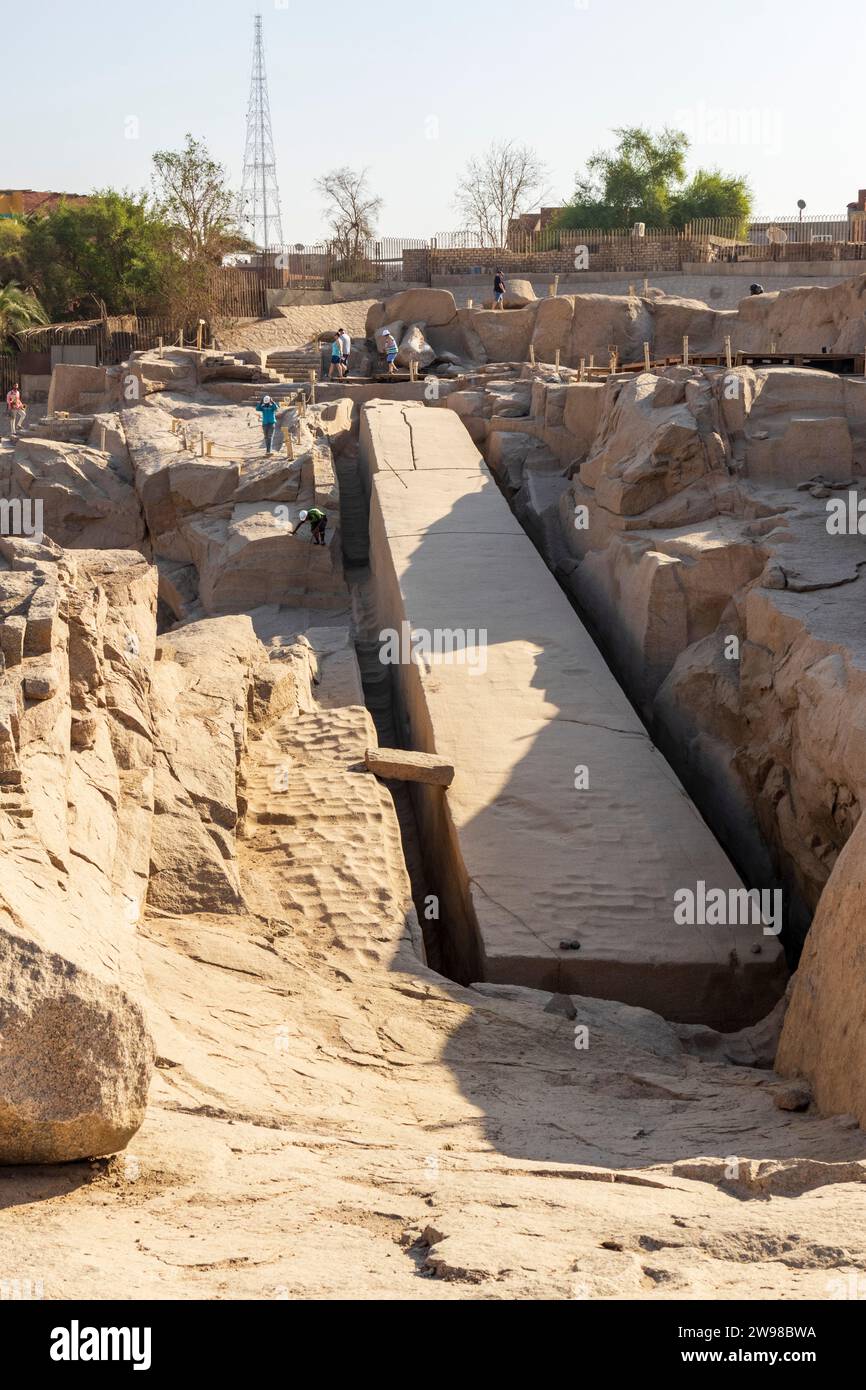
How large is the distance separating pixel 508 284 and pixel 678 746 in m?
16.3

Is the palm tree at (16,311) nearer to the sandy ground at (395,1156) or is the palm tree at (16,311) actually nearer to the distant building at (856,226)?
the distant building at (856,226)

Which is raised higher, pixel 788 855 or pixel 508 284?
pixel 508 284

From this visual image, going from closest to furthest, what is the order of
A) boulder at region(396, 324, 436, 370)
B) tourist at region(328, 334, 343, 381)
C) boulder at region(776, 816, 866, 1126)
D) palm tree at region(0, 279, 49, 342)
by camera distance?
boulder at region(776, 816, 866, 1126) → tourist at region(328, 334, 343, 381) → boulder at region(396, 324, 436, 370) → palm tree at region(0, 279, 49, 342)

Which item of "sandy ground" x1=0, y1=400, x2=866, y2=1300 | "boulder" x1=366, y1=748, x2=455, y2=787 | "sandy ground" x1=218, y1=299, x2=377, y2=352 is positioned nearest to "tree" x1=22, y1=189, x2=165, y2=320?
"sandy ground" x1=218, y1=299, x2=377, y2=352

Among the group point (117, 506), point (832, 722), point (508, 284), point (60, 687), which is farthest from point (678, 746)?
point (508, 284)

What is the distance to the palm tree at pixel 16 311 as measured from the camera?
28.6 meters

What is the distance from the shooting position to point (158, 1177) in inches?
176

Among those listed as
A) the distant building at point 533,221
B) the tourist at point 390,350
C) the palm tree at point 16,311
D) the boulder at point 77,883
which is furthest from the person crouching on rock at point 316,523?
the distant building at point 533,221

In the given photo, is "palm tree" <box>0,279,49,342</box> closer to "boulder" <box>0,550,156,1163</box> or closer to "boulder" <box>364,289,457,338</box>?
"boulder" <box>364,289,457,338</box>

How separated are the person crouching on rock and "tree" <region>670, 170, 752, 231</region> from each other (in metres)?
25.8

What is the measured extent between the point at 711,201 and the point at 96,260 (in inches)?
669

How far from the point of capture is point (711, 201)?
3822 cm

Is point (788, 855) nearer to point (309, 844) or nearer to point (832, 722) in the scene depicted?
point (832, 722)

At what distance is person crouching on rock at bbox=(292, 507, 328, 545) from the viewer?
15219mm
